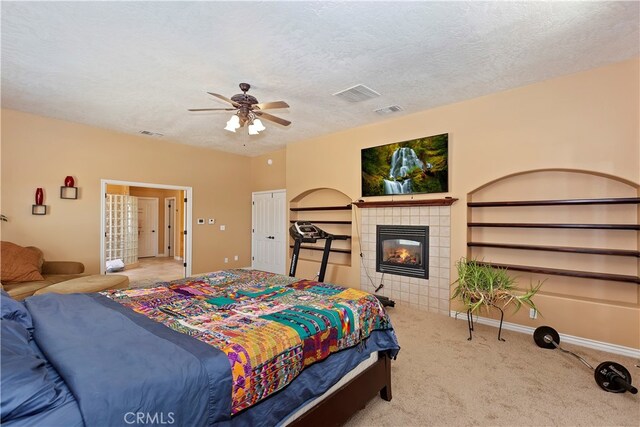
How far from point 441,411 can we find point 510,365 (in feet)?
3.74

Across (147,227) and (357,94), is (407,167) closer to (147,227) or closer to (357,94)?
(357,94)

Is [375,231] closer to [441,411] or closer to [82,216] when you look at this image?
[441,411]

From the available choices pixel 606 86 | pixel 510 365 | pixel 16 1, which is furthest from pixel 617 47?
pixel 16 1

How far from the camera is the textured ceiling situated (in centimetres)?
239

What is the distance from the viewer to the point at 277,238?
23.2 ft

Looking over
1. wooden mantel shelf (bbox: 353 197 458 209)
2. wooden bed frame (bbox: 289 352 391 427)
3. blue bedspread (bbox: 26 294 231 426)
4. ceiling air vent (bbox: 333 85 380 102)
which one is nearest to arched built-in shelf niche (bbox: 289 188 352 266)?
wooden mantel shelf (bbox: 353 197 458 209)

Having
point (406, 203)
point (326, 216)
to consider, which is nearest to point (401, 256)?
point (406, 203)

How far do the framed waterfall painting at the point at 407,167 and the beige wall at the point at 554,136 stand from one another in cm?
12

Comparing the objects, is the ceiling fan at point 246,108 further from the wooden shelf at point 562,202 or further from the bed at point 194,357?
the wooden shelf at point 562,202

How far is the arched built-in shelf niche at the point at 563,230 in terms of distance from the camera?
3.33 metres

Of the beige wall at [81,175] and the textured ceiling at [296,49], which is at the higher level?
the textured ceiling at [296,49]

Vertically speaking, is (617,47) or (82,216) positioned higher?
(617,47)

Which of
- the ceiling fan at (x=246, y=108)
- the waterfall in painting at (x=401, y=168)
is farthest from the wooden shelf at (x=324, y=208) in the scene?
the ceiling fan at (x=246, y=108)

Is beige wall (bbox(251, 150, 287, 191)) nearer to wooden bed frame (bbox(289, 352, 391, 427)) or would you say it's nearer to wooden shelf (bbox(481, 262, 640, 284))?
wooden shelf (bbox(481, 262, 640, 284))
